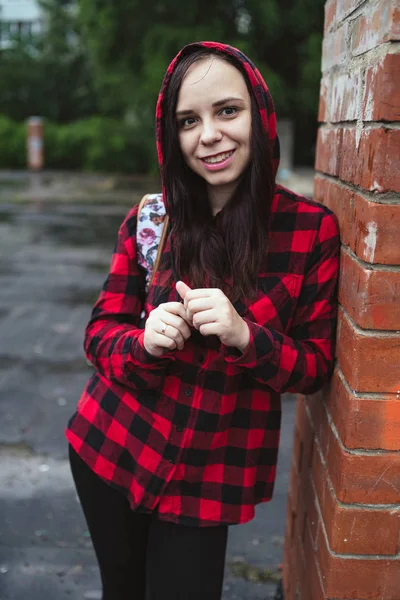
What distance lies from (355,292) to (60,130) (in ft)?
64.6

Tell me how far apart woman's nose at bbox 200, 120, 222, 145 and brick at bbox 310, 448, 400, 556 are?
2.73 ft

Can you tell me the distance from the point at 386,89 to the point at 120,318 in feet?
2.97

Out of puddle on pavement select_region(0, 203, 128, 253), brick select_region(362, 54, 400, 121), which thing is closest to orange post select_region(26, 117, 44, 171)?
puddle on pavement select_region(0, 203, 128, 253)

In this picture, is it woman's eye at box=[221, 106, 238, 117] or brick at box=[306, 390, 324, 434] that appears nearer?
woman's eye at box=[221, 106, 238, 117]

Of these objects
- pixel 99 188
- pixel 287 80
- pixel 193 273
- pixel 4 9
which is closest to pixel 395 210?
pixel 193 273

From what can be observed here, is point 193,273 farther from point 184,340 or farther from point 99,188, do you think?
point 99,188

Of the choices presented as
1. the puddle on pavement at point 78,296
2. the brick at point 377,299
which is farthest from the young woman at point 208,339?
the puddle on pavement at point 78,296

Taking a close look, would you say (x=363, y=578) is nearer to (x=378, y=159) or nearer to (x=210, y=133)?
(x=378, y=159)

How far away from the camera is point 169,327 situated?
1.48 m

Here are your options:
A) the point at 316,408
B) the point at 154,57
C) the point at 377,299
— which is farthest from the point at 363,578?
the point at 154,57

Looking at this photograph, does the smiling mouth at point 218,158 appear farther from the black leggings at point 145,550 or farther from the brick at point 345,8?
the black leggings at point 145,550

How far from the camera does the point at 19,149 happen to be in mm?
19750

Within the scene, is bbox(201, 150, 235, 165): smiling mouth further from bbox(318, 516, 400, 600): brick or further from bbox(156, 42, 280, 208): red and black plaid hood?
bbox(318, 516, 400, 600): brick

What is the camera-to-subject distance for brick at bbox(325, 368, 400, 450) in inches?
53.6
